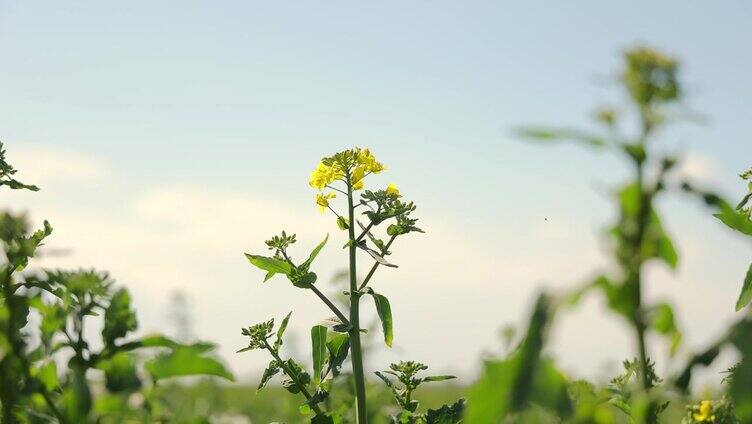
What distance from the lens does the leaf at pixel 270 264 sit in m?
4.06

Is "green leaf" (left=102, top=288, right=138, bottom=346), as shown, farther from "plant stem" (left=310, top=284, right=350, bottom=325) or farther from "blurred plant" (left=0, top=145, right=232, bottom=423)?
"plant stem" (left=310, top=284, right=350, bottom=325)

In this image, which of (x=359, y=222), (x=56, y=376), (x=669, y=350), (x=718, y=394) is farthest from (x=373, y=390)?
(x=669, y=350)

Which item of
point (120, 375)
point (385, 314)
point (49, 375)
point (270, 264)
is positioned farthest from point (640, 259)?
point (270, 264)

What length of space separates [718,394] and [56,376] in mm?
2391

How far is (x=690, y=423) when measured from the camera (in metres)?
3.12

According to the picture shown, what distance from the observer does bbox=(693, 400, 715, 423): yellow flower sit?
3.03 meters

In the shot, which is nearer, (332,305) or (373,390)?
(332,305)

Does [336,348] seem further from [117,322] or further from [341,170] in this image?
[117,322]

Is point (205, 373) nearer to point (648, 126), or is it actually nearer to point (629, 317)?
point (629, 317)

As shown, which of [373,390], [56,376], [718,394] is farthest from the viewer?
[373,390]

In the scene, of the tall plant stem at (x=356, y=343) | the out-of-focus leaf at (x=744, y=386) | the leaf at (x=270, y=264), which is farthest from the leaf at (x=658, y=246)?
the leaf at (x=270, y=264)

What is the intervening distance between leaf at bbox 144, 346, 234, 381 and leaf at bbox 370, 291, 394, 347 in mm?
1995

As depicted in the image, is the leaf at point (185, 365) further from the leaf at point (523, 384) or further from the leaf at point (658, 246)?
the leaf at point (658, 246)

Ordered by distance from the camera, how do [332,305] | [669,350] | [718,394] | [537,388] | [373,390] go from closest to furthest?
[537,388] → [669,350] → [718,394] → [332,305] → [373,390]
